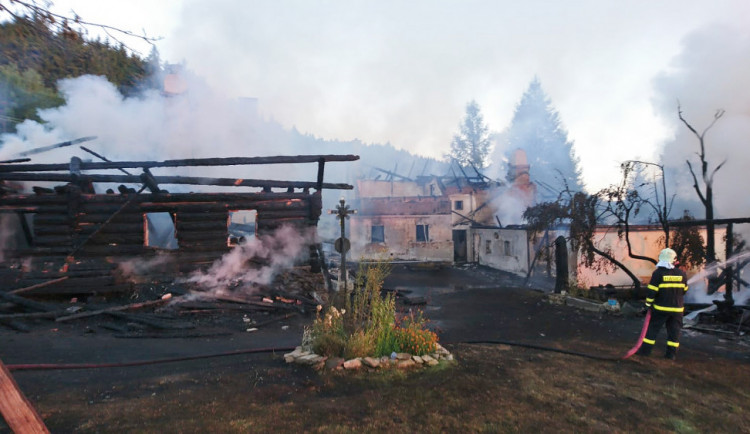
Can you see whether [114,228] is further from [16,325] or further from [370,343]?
[370,343]

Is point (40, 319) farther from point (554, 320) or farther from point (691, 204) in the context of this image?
point (691, 204)

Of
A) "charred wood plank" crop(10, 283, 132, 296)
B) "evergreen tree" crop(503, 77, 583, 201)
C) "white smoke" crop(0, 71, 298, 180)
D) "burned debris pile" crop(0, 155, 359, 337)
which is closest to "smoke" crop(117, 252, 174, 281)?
"burned debris pile" crop(0, 155, 359, 337)

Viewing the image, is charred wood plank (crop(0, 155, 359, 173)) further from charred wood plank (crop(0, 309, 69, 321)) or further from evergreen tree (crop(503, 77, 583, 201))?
evergreen tree (crop(503, 77, 583, 201))

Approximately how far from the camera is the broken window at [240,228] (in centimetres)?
1498

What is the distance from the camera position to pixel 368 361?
6.31 m

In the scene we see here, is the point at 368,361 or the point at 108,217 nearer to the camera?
the point at 368,361

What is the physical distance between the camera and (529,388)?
18.7 ft

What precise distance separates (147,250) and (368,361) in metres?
10.6


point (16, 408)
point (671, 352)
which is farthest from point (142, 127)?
point (671, 352)

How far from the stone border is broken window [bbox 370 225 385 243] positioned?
24.7 metres

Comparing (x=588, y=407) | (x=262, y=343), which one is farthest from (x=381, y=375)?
(x=262, y=343)

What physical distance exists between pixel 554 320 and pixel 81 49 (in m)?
12.4

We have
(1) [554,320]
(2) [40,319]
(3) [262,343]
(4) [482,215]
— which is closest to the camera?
(3) [262,343]

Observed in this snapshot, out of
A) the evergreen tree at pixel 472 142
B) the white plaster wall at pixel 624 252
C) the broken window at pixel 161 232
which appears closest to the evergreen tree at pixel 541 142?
the evergreen tree at pixel 472 142
